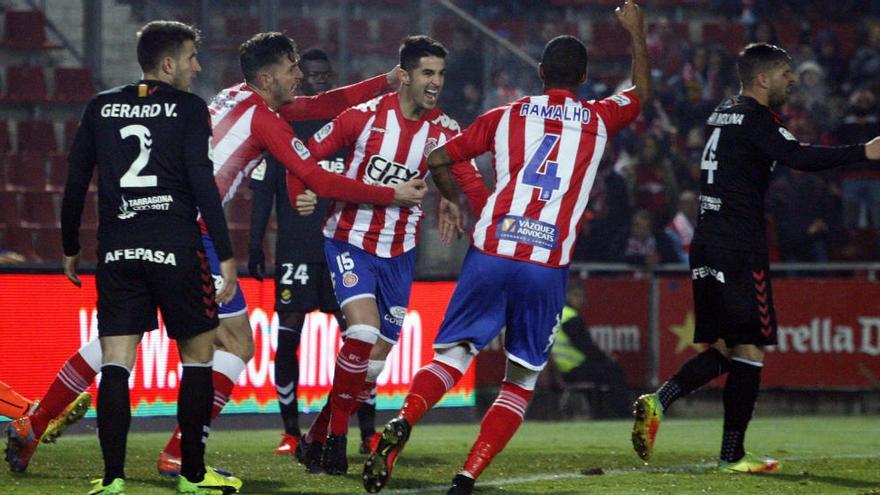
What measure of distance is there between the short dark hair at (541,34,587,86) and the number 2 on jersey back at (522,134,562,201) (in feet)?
1.03

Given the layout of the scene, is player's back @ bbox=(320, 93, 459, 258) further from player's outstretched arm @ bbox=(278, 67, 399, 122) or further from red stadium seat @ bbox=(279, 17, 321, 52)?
red stadium seat @ bbox=(279, 17, 321, 52)

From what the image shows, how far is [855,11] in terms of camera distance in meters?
20.8

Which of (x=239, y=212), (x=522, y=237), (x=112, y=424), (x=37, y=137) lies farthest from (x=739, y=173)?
(x=37, y=137)

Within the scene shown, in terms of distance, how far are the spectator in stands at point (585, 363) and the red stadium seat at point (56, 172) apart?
183 inches

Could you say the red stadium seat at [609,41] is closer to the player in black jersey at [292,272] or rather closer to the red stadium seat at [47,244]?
the red stadium seat at [47,244]

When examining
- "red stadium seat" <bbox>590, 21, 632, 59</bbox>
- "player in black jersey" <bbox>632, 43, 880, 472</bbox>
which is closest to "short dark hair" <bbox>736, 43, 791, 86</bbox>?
"player in black jersey" <bbox>632, 43, 880, 472</bbox>

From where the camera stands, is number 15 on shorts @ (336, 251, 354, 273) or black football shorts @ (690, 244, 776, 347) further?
black football shorts @ (690, 244, 776, 347)

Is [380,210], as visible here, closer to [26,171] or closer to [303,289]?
[303,289]

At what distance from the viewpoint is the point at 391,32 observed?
13.3m

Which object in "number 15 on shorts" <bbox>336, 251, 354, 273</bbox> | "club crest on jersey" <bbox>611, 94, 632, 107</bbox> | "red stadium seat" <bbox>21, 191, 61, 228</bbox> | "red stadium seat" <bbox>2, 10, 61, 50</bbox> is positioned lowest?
"red stadium seat" <bbox>21, 191, 61, 228</bbox>

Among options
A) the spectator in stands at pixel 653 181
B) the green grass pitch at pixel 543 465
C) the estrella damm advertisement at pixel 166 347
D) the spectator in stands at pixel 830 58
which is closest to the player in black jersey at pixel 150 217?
the green grass pitch at pixel 543 465

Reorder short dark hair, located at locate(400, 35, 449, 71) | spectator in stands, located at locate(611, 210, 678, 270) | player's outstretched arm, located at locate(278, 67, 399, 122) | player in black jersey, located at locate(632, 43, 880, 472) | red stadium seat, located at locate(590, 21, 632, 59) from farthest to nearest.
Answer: red stadium seat, located at locate(590, 21, 632, 59) → spectator in stands, located at locate(611, 210, 678, 270) → player's outstretched arm, located at locate(278, 67, 399, 122) → player in black jersey, located at locate(632, 43, 880, 472) → short dark hair, located at locate(400, 35, 449, 71)

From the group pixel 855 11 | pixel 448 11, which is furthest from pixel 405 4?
pixel 855 11

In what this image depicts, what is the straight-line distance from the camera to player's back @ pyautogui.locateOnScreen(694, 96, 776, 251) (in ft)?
26.2
